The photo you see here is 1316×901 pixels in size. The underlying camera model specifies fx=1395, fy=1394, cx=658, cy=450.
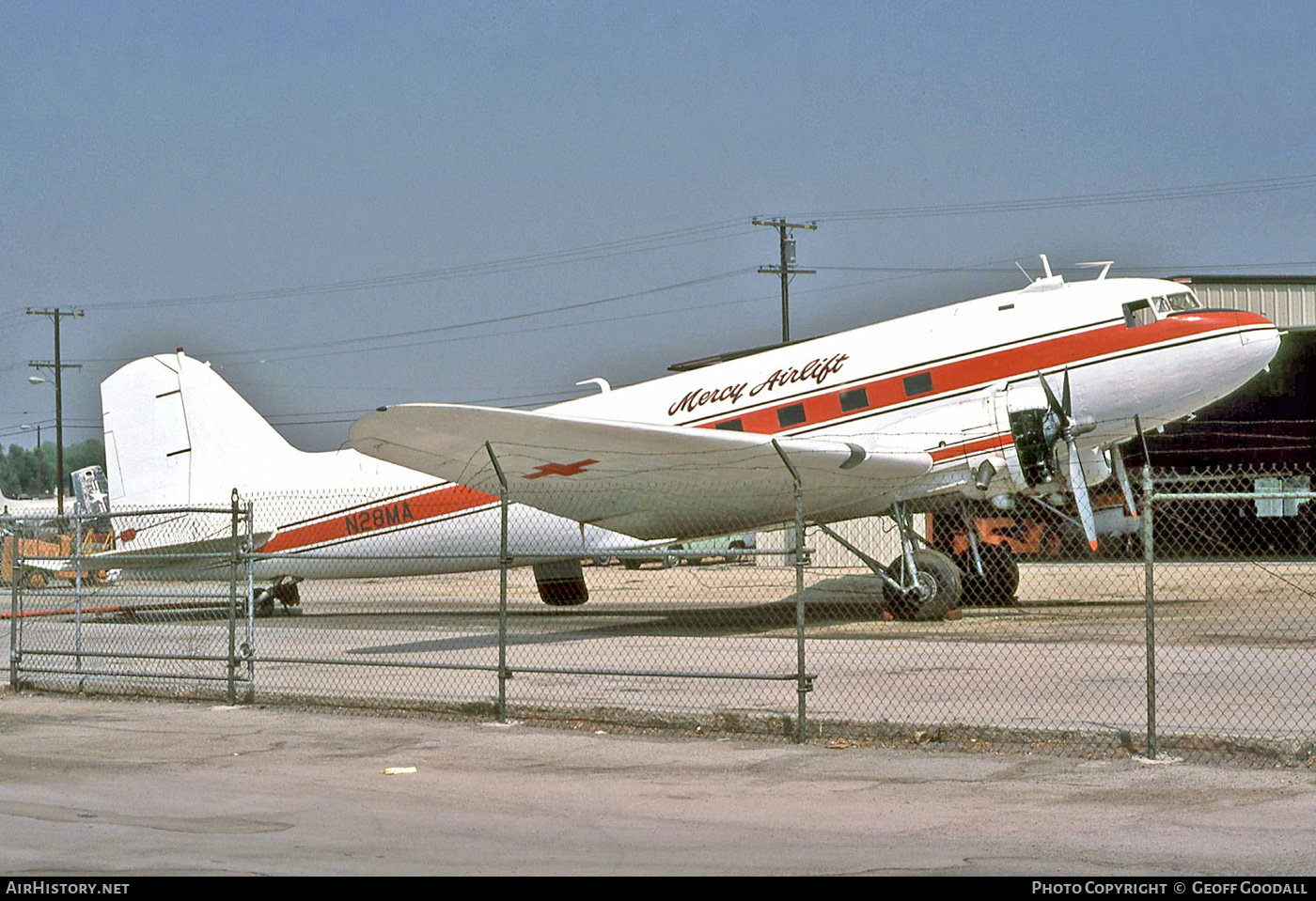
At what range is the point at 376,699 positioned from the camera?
44.3ft

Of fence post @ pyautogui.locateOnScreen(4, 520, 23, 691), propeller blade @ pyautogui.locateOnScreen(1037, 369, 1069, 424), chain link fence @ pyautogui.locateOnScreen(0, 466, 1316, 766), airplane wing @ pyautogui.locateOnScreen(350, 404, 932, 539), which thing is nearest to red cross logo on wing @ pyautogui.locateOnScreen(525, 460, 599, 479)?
airplane wing @ pyautogui.locateOnScreen(350, 404, 932, 539)

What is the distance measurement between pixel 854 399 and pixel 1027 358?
275 cm

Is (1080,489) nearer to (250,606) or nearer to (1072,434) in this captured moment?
(1072,434)

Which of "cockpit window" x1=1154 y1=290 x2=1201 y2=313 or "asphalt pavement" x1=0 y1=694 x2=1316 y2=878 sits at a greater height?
"cockpit window" x1=1154 y1=290 x2=1201 y2=313

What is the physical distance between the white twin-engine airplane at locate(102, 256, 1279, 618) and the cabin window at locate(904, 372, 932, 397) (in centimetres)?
2

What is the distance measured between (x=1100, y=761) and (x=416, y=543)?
15912 millimetres

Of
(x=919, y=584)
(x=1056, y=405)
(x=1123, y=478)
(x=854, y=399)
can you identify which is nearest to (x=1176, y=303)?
(x=1056, y=405)

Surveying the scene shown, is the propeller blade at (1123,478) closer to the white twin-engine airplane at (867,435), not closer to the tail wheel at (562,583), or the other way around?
the white twin-engine airplane at (867,435)

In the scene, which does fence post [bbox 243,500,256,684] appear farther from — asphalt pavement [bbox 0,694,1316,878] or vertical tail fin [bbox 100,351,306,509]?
vertical tail fin [bbox 100,351,306,509]

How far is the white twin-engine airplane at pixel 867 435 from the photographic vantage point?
795 inches

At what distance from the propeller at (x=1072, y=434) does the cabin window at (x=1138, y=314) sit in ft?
4.04

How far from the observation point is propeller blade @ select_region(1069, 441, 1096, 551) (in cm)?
2089

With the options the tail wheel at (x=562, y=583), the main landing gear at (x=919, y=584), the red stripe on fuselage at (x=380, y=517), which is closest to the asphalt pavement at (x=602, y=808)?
the main landing gear at (x=919, y=584)
